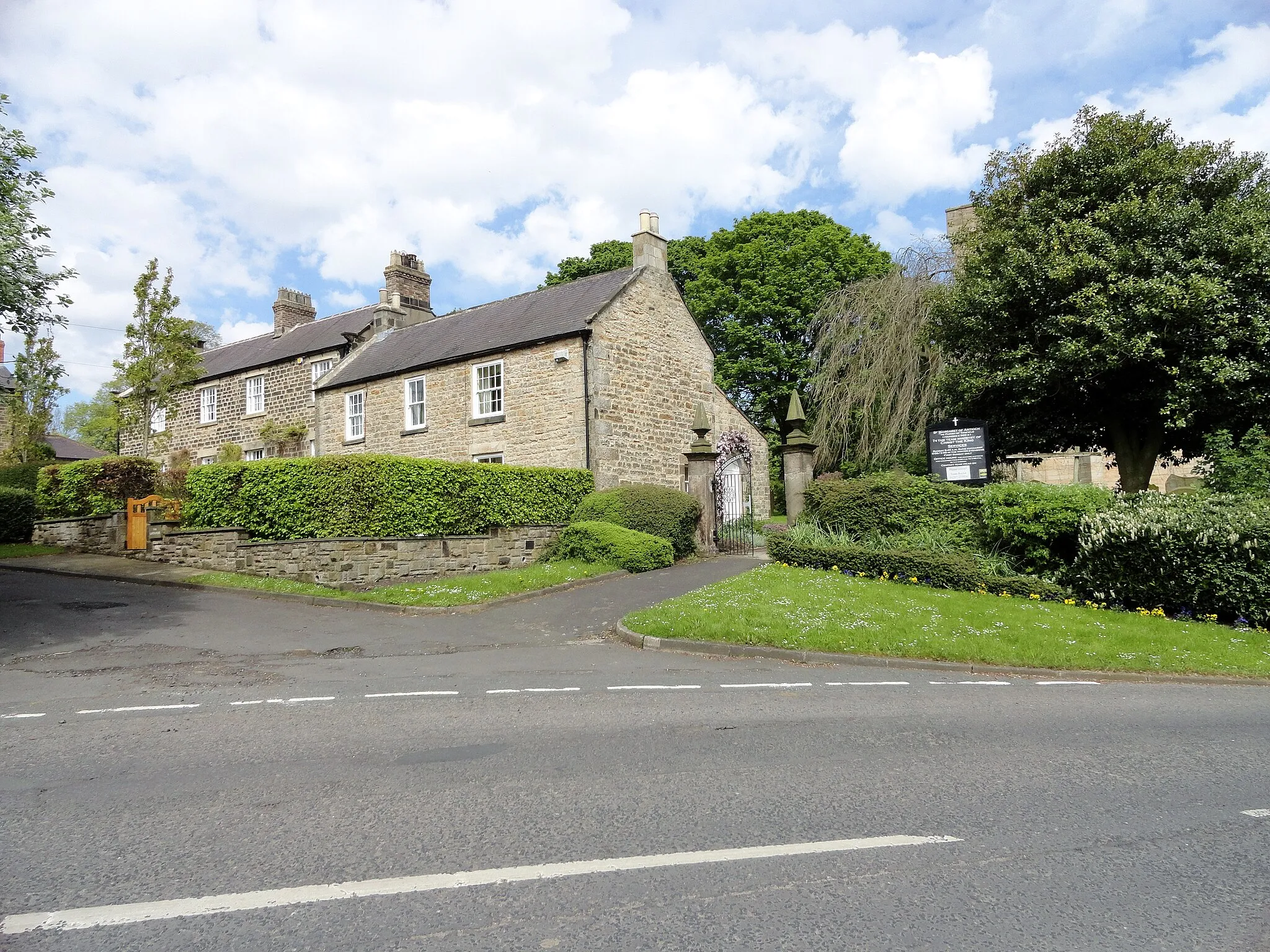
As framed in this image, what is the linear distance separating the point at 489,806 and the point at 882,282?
24.9 m

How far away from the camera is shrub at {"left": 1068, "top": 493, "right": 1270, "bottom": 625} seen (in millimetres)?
12211

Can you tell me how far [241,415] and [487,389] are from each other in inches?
533

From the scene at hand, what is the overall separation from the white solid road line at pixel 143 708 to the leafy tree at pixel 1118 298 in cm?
1774

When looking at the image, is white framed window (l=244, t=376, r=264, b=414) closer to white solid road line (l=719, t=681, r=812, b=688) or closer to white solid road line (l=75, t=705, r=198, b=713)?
white solid road line (l=75, t=705, r=198, b=713)

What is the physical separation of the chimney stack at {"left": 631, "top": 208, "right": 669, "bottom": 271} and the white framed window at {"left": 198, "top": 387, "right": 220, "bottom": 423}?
62.7 feet

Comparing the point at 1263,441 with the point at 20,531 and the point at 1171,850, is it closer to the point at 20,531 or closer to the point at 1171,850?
the point at 1171,850

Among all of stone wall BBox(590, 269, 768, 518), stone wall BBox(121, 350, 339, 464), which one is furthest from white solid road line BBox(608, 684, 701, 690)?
stone wall BBox(121, 350, 339, 464)

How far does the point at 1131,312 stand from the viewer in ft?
58.7

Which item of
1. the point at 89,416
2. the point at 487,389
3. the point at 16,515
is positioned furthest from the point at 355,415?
the point at 89,416

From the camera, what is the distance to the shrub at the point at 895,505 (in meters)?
16.4

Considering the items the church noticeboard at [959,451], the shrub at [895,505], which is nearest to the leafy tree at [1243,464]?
the church noticeboard at [959,451]

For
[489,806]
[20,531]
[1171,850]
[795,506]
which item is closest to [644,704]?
[489,806]

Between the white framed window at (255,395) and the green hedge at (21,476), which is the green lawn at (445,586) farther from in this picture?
the white framed window at (255,395)

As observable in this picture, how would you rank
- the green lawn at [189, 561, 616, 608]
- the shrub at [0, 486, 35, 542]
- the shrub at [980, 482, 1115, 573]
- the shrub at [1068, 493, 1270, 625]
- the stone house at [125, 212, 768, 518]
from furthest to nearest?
the stone house at [125, 212, 768, 518] → the shrub at [0, 486, 35, 542] → the green lawn at [189, 561, 616, 608] → the shrub at [980, 482, 1115, 573] → the shrub at [1068, 493, 1270, 625]
